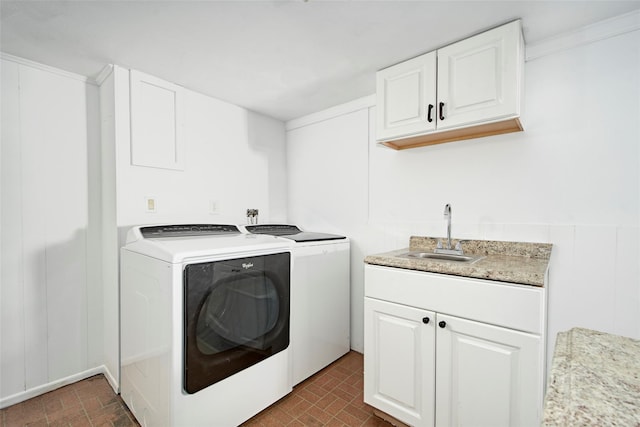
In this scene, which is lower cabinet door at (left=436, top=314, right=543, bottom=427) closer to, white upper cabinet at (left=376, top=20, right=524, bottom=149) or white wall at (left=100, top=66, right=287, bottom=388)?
white upper cabinet at (left=376, top=20, right=524, bottom=149)

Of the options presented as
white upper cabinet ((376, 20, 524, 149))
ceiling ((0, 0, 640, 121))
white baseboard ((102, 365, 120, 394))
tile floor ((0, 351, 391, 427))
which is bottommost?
tile floor ((0, 351, 391, 427))

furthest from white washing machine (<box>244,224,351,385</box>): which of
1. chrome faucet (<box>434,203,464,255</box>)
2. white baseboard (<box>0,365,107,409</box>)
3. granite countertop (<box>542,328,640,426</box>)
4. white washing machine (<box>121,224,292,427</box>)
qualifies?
granite countertop (<box>542,328,640,426</box>)

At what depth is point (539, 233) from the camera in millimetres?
1686

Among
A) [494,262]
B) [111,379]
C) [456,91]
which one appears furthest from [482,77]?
[111,379]

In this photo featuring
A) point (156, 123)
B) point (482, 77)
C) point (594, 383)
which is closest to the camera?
point (594, 383)

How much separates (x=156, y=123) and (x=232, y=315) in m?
1.51

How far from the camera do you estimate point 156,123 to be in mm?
2107

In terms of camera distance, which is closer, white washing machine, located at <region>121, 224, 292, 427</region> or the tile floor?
white washing machine, located at <region>121, 224, 292, 427</region>

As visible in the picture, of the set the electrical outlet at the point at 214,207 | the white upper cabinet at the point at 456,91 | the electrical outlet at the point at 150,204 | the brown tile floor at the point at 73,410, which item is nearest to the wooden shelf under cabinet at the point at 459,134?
the white upper cabinet at the point at 456,91

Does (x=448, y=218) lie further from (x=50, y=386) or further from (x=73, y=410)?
(x=50, y=386)

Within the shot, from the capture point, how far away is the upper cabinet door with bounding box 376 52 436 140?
68.1 inches

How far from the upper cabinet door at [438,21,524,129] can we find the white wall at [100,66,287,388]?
69.1 inches

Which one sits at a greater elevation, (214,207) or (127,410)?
(214,207)

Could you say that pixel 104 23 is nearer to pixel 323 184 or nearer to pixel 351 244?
pixel 323 184
